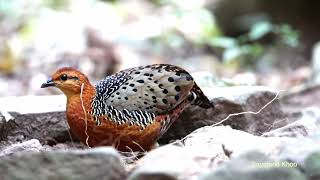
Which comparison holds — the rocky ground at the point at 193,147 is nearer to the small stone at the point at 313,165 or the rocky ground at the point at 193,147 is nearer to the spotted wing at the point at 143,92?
the small stone at the point at 313,165

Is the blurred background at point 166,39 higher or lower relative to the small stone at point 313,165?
lower

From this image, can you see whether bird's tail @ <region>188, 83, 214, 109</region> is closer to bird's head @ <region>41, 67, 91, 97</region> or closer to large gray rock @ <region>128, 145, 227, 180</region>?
bird's head @ <region>41, 67, 91, 97</region>

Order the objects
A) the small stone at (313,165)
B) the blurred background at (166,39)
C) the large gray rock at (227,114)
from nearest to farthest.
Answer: the small stone at (313,165)
the large gray rock at (227,114)
the blurred background at (166,39)

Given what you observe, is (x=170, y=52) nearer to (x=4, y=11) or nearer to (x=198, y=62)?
(x=198, y=62)

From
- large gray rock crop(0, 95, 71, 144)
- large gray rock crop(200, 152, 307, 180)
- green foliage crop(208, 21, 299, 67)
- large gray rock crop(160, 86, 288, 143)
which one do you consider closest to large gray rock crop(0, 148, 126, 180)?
large gray rock crop(200, 152, 307, 180)

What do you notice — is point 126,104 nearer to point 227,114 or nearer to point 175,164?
point 227,114

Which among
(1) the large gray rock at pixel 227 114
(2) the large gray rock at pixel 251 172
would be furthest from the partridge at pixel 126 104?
(2) the large gray rock at pixel 251 172

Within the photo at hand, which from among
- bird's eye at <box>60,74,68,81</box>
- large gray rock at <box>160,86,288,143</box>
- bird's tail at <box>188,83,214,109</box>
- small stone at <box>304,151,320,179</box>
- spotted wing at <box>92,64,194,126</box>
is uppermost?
bird's eye at <box>60,74,68,81</box>
